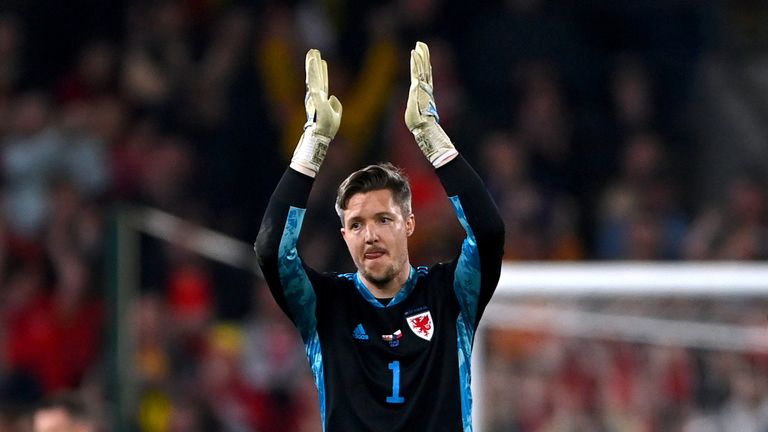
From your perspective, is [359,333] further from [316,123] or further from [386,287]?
[316,123]

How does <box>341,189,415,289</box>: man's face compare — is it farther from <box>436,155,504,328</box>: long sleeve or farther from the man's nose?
<box>436,155,504,328</box>: long sleeve

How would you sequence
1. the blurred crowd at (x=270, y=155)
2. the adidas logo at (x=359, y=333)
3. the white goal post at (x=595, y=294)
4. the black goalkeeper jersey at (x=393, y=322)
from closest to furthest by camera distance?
the black goalkeeper jersey at (x=393, y=322) < the adidas logo at (x=359, y=333) < the white goal post at (x=595, y=294) < the blurred crowd at (x=270, y=155)

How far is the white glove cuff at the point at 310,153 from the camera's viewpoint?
4.71m

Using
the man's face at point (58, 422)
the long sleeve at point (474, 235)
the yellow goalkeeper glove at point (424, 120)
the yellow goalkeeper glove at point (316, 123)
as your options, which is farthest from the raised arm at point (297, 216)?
the man's face at point (58, 422)

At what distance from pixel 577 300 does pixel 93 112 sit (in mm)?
4189

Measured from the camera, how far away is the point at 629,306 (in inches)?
332

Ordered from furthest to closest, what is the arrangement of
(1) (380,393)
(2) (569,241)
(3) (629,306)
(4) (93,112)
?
(4) (93,112) → (2) (569,241) → (3) (629,306) → (1) (380,393)

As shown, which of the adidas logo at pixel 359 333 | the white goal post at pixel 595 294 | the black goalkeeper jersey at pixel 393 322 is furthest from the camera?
the white goal post at pixel 595 294

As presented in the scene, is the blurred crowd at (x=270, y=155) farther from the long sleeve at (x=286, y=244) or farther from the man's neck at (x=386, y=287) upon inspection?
the long sleeve at (x=286, y=244)

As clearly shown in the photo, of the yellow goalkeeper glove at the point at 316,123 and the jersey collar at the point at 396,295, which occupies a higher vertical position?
the yellow goalkeeper glove at the point at 316,123

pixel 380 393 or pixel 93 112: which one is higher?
pixel 93 112

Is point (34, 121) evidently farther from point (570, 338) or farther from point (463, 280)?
point (463, 280)

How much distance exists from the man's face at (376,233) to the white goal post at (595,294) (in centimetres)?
340

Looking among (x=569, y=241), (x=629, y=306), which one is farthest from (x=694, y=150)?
(x=629, y=306)
